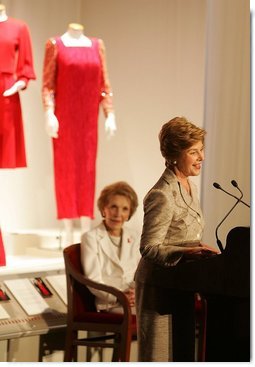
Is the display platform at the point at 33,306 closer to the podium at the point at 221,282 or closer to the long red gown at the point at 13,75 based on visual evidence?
the long red gown at the point at 13,75

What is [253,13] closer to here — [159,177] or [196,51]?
[196,51]

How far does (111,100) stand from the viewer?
14.1 ft

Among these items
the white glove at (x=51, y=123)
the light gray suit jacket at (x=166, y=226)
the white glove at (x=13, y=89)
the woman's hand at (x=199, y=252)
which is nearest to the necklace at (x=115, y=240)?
the light gray suit jacket at (x=166, y=226)

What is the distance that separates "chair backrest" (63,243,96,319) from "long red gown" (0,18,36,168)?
2.82 feet

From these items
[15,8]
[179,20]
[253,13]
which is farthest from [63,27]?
[253,13]

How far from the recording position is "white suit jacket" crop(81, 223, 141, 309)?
3.62m

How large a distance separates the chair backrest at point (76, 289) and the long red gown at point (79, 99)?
649mm

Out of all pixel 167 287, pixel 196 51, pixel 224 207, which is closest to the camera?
pixel 167 287

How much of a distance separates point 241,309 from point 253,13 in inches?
45.5

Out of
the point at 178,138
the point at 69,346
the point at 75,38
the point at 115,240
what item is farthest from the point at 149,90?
the point at 69,346

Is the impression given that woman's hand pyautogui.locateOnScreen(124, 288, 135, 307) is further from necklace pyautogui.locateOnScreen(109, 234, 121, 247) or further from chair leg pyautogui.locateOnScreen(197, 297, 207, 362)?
chair leg pyautogui.locateOnScreen(197, 297, 207, 362)

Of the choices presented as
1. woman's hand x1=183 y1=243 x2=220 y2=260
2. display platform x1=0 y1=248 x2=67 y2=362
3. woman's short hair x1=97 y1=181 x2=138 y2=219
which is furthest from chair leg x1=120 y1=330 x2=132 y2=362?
woman's hand x1=183 y1=243 x2=220 y2=260

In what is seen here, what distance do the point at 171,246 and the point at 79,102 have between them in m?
1.58

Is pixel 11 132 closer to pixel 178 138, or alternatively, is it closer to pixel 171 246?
pixel 178 138
